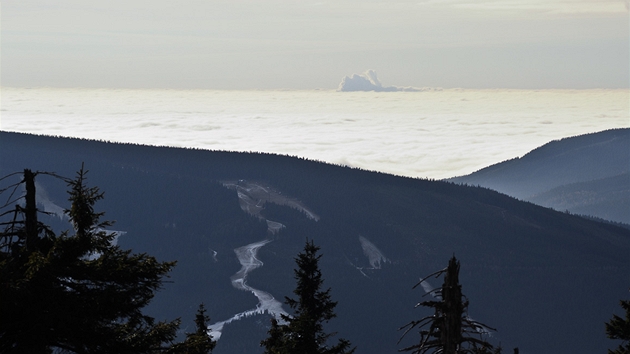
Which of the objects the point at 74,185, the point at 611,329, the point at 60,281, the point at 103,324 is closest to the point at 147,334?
the point at 103,324

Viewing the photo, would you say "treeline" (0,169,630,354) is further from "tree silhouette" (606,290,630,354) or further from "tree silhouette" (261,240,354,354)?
"tree silhouette" (606,290,630,354)

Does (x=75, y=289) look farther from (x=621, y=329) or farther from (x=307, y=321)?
(x=621, y=329)

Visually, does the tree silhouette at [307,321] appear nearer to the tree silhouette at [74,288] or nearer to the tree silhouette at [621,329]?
the tree silhouette at [621,329]

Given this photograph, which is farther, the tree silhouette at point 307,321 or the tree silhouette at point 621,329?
the tree silhouette at point 621,329

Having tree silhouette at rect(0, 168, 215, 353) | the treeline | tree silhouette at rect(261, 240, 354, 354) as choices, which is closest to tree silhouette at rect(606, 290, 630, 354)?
tree silhouette at rect(261, 240, 354, 354)

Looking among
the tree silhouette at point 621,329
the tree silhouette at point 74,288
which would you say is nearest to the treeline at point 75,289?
the tree silhouette at point 74,288

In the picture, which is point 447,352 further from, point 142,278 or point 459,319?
point 142,278

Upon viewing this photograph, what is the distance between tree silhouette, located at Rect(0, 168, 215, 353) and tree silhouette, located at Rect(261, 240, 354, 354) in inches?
609

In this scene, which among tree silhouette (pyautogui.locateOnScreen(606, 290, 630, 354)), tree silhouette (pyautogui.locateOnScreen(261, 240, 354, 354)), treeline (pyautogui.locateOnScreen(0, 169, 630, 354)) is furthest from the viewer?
tree silhouette (pyautogui.locateOnScreen(606, 290, 630, 354))

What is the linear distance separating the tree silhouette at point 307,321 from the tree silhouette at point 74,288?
1547 centimetres

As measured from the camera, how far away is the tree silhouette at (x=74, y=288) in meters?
20.2

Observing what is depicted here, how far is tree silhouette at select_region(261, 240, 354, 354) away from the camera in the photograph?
1473 inches

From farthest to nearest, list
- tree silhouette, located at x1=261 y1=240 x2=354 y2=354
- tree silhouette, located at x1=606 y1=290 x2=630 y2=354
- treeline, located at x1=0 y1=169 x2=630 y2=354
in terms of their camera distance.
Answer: tree silhouette, located at x1=606 y1=290 x2=630 y2=354 < tree silhouette, located at x1=261 y1=240 x2=354 y2=354 < treeline, located at x1=0 y1=169 x2=630 y2=354

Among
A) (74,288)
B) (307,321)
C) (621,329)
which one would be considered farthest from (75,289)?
(621,329)
